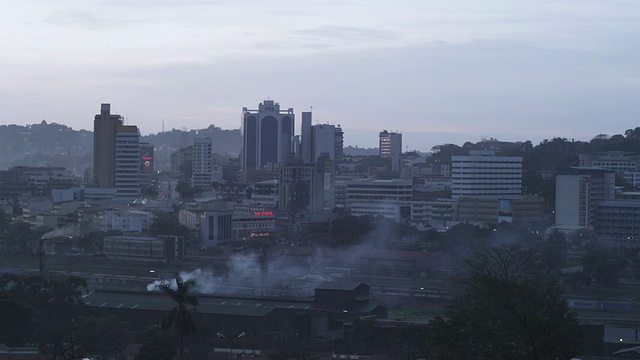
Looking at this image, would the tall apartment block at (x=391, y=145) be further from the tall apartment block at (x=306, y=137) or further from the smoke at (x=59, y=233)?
the smoke at (x=59, y=233)

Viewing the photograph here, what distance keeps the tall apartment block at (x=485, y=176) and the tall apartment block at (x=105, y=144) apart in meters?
9.09

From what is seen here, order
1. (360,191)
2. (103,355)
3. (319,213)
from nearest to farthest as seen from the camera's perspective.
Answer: (103,355), (319,213), (360,191)

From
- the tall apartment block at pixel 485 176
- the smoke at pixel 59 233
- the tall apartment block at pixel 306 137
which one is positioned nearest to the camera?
the smoke at pixel 59 233

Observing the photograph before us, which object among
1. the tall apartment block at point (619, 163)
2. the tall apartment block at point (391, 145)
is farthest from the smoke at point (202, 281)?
the tall apartment block at point (391, 145)

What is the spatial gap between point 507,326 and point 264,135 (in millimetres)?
42152

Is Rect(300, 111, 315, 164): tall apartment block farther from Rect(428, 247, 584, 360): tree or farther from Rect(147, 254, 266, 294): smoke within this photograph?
Rect(428, 247, 584, 360): tree

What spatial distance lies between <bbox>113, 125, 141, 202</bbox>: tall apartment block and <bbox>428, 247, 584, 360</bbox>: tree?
24908mm

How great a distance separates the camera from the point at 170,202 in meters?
29.5

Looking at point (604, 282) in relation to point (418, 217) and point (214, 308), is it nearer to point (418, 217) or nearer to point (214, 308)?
point (214, 308)

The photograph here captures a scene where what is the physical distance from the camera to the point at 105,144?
101 feet

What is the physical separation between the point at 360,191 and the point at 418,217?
270cm

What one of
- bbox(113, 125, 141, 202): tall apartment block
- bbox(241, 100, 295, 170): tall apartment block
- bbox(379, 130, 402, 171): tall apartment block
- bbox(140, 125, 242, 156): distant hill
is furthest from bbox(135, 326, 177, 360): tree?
bbox(140, 125, 242, 156): distant hill

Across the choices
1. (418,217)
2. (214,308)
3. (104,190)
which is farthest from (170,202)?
(214,308)

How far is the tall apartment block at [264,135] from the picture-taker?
47500mm
